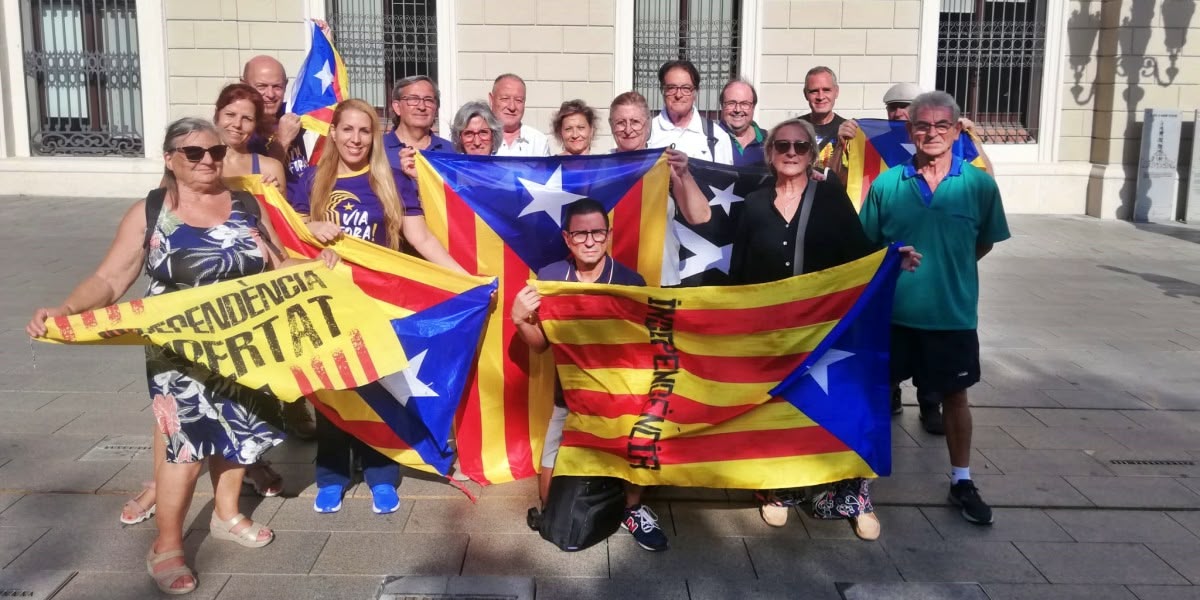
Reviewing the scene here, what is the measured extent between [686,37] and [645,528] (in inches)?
467

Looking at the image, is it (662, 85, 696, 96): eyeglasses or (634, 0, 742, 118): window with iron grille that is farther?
(634, 0, 742, 118): window with iron grille

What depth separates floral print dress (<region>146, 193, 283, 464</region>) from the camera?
12.6ft

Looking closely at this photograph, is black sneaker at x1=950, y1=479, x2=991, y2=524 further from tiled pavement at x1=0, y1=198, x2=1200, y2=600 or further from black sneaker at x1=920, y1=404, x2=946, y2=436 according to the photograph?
black sneaker at x1=920, y1=404, x2=946, y2=436

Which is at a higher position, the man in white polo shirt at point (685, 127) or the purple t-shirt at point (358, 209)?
the man in white polo shirt at point (685, 127)

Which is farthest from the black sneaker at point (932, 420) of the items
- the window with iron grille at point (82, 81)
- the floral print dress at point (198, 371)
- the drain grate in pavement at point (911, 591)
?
the window with iron grille at point (82, 81)

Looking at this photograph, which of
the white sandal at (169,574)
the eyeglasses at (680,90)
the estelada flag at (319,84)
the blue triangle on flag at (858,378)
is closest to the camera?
the white sandal at (169,574)

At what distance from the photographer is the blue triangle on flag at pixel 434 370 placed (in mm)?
4363

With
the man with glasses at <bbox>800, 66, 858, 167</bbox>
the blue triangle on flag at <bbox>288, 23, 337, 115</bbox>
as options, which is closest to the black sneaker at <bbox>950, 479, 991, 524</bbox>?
the man with glasses at <bbox>800, 66, 858, 167</bbox>

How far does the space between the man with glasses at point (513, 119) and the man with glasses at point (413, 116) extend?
2.17ft

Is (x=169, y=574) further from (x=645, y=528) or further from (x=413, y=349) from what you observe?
(x=645, y=528)

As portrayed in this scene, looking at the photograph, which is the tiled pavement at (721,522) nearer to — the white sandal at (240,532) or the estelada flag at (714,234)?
the white sandal at (240,532)

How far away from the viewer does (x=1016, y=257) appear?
1184 cm

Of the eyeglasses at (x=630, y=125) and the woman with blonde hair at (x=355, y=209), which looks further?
the eyeglasses at (x=630, y=125)

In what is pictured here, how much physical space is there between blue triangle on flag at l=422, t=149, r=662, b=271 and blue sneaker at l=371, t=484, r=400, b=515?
1245mm
